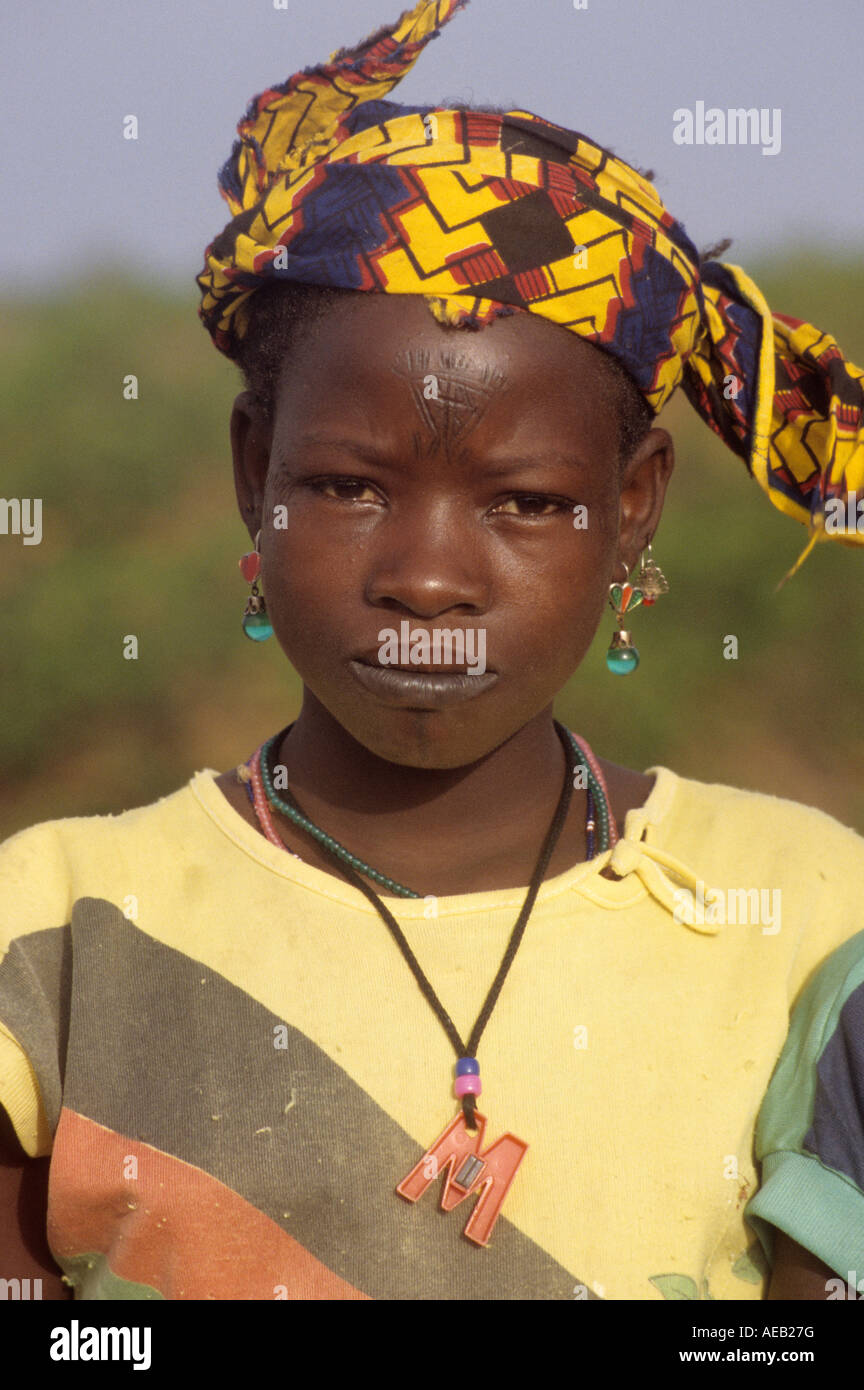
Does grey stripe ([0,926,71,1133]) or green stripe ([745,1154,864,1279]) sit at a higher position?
grey stripe ([0,926,71,1133])

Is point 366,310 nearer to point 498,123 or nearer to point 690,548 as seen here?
point 498,123

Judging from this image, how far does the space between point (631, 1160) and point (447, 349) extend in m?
1.02

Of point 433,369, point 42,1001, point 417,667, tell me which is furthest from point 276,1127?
point 433,369

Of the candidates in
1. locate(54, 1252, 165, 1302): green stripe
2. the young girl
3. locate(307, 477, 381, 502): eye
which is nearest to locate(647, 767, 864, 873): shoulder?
the young girl

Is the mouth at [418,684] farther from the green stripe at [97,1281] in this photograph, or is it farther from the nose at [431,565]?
the green stripe at [97,1281]

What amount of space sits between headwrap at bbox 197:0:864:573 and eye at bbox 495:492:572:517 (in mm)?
215

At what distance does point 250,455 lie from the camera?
85.3 inches

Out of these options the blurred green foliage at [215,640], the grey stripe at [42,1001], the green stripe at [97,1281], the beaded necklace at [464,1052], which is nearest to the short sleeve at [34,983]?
the grey stripe at [42,1001]

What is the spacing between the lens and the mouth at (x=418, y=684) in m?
1.90

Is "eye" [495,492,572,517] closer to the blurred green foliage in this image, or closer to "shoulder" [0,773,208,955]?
"shoulder" [0,773,208,955]

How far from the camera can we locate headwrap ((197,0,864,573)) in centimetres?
190

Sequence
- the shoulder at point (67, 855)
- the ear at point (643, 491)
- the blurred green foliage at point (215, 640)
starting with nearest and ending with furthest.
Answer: the shoulder at point (67, 855) → the ear at point (643, 491) → the blurred green foliage at point (215, 640)

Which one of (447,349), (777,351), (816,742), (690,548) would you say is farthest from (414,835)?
(690,548)

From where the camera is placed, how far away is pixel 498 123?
1975 millimetres
